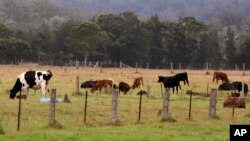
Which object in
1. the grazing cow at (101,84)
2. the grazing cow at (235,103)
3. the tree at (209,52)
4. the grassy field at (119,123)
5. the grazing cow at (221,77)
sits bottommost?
the grassy field at (119,123)

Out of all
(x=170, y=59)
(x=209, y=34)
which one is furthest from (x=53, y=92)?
(x=209, y=34)

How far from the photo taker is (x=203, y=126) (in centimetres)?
2123

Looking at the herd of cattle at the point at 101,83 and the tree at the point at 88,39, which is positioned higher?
the tree at the point at 88,39

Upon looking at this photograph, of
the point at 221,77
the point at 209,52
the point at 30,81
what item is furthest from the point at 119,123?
the point at 209,52

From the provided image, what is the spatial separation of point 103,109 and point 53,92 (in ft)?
22.4

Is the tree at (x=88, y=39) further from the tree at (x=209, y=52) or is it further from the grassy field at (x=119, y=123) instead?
the grassy field at (x=119, y=123)

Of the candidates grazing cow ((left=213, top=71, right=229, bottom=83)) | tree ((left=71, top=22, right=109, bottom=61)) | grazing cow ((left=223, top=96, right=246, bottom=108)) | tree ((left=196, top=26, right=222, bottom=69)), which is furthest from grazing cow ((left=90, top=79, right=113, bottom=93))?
tree ((left=196, top=26, right=222, bottom=69))

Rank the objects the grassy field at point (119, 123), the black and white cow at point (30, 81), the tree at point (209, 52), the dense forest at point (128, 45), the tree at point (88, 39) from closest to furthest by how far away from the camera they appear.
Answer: the grassy field at point (119, 123), the black and white cow at point (30, 81), the tree at point (88, 39), the dense forest at point (128, 45), the tree at point (209, 52)

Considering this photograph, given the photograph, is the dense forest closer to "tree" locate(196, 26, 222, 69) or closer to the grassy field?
"tree" locate(196, 26, 222, 69)

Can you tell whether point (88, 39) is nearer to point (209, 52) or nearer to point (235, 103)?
point (209, 52)

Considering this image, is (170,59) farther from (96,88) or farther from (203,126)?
(203,126)

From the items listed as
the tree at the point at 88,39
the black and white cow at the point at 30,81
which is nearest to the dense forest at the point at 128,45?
the tree at the point at 88,39

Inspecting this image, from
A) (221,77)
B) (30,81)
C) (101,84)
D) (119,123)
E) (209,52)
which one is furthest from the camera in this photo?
(209,52)

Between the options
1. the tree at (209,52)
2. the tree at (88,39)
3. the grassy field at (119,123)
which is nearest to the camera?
the grassy field at (119,123)
